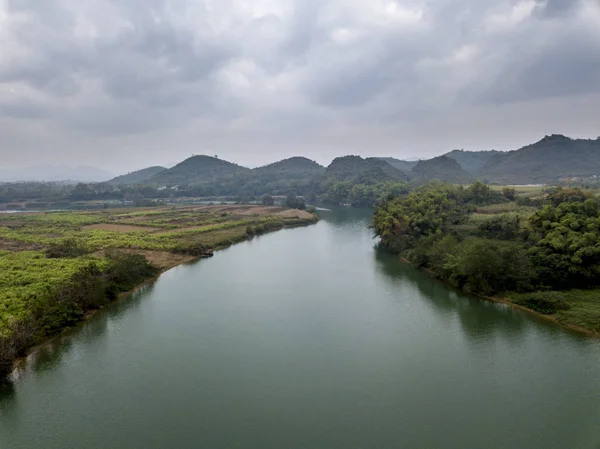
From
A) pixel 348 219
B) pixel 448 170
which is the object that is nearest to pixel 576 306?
pixel 348 219

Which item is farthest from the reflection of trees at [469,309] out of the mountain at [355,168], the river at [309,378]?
the mountain at [355,168]

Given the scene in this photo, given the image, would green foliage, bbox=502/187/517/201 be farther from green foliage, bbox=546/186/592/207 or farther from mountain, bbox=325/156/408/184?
mountain, bbox=325/156/408/184

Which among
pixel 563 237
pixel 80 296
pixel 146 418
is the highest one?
pixel 563 237

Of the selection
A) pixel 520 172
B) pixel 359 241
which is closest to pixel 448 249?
pixel 359 241

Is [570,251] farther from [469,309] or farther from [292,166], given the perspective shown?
[292,166]

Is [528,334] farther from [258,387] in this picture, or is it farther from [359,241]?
[359,241]

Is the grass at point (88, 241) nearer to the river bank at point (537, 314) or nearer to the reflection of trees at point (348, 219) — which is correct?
the reflection of trees at point (348, 219)
